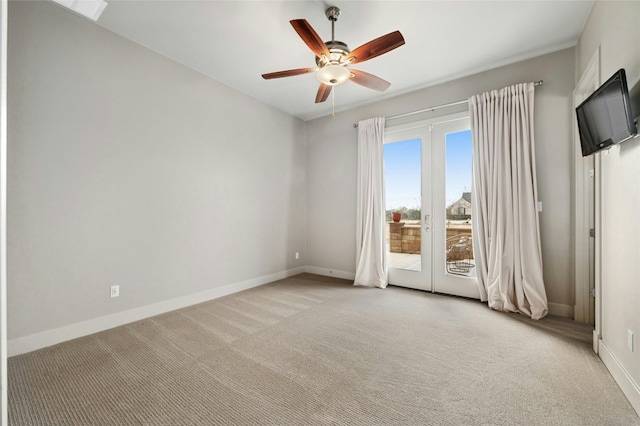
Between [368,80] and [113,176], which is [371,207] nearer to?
[368,80]

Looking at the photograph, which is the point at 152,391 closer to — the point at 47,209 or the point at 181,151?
the point at 47,209

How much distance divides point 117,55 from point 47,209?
1.74m

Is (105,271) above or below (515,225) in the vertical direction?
below

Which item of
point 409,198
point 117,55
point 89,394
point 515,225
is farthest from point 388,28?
point 89,394

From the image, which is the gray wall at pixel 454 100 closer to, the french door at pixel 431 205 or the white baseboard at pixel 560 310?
the white baseboard at pixel 560 310

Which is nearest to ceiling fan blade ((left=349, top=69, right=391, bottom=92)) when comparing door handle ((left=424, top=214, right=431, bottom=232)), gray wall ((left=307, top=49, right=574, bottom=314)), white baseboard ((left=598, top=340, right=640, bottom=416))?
gray wall ((left=307, top=49, right=574, bottom=314))

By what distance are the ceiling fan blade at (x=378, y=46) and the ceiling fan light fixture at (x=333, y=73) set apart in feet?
0.35

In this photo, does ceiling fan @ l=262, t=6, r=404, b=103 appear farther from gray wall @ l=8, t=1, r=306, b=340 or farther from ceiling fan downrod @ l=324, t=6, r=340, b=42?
gray wall @ l=8, t=1, r=306, b=340

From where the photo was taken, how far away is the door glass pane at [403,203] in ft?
13.8

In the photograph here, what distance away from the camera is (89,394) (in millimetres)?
1837

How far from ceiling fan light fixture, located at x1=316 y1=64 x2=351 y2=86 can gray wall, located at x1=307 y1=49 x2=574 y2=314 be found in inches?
58.5

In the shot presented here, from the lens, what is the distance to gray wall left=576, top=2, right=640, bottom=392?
5.64 ft

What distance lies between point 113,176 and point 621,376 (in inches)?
181

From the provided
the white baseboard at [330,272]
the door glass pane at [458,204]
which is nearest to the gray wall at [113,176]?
the white baseboard at [330,272]
